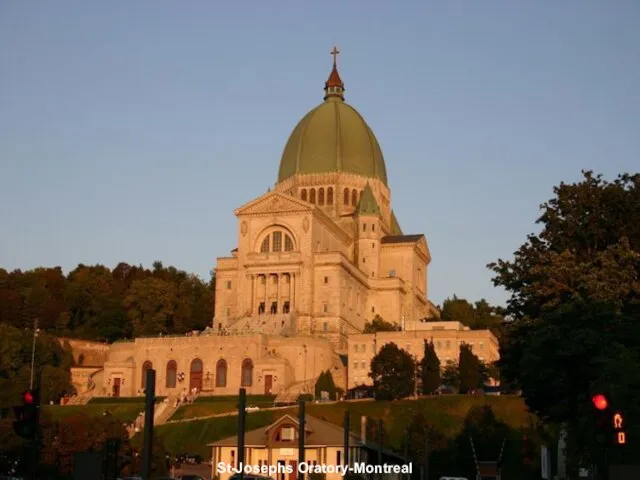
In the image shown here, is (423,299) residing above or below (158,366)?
above

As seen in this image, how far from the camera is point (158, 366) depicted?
13638 cm

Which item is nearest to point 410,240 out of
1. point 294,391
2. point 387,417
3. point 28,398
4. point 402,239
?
point 402,239

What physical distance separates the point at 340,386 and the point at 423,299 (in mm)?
36874

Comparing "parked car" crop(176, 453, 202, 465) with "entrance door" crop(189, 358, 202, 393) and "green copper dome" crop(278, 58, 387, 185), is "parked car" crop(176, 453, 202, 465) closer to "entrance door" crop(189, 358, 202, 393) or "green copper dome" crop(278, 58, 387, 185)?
"entrance door" crop(189, 358, 202, 393)

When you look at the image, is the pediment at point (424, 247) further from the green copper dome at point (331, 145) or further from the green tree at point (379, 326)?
the green tree at point (379, 326)

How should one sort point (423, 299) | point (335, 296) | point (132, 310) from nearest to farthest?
point (335, 296) < point (132, 310) < point (423, 299)

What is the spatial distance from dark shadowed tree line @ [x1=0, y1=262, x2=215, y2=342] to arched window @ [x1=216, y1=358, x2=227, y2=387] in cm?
2248

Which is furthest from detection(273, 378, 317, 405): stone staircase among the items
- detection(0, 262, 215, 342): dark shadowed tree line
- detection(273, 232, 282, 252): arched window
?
detection(0, 262, 215, 342): dark shadowed tree line

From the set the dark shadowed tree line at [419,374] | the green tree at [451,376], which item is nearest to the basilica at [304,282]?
the dark shadowed tree line at [419,374]

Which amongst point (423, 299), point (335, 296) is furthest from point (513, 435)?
point (423, 299)

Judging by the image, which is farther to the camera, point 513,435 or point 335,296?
point 335,296

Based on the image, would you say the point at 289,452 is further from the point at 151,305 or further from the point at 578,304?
the point at 151,305

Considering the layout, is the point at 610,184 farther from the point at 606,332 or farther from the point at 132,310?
the point at 132,310

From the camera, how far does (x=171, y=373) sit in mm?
136125
